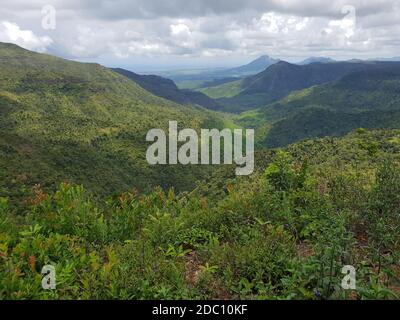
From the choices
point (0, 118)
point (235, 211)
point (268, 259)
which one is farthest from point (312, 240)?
point (0, 118)

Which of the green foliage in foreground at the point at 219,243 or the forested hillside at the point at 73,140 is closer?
the green foliage in foreground at the point at 219,243

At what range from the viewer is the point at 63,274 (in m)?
5.06

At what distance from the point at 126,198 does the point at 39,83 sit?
669ft

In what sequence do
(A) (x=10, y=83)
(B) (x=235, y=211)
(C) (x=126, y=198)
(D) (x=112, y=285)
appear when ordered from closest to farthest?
(D) (x=112, y=285), (B) (x=235, y=211), (C) (x=126, y=198), (A) (x=10, y=83)

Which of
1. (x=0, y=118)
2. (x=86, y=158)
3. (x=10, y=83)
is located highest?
(x=10, y=83)

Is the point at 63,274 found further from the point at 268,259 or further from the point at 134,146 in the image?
the point at 134,146

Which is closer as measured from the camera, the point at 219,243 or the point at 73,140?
the point at 219,243

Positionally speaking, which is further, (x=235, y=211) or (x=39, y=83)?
(x=39, y=83)

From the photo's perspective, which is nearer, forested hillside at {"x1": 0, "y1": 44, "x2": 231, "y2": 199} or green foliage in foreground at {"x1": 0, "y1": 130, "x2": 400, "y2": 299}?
green foliage in foreground at {"x1": 0, "y1": 130, "x2": 400, "y2": 299}

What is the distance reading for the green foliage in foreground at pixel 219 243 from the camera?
4727mm

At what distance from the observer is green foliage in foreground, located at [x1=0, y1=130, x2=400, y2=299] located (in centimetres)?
473

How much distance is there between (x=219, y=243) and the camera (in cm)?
655

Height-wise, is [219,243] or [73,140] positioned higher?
[73,140]
